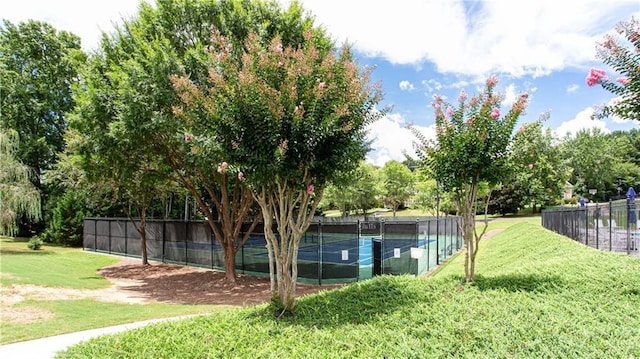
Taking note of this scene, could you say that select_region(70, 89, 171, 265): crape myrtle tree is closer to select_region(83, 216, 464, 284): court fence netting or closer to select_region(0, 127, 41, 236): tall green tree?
select_region(83, 216, 464, 284): court fence netting

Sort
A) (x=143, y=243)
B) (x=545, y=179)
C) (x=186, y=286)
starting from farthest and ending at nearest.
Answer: (x=545, y=179)
(x=143, y=243)
(x=186, y=286)

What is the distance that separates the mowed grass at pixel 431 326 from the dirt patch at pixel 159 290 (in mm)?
4825

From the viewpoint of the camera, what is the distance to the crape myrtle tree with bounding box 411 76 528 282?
21.7 ft

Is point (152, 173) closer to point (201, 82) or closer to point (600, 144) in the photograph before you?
point (201, 82)

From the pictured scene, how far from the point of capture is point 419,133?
7234mm

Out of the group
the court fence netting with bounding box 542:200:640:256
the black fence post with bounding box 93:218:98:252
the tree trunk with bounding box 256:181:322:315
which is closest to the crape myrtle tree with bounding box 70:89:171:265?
the tree trunk with bounding box 256:181:322:315

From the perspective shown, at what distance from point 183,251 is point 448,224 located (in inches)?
491

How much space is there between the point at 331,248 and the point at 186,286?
17.3ft

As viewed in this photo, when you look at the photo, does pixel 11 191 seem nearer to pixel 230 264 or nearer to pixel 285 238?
pixel 230 264

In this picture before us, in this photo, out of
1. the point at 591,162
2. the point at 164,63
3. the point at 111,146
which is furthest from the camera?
the point at 591,162

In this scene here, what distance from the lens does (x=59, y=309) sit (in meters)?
8.52

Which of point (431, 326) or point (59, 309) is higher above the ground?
point (431, 326)

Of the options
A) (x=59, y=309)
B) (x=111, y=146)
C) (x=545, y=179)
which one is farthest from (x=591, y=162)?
(x=59, y=309)

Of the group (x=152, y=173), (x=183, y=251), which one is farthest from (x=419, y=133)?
(x=183, y=251)
